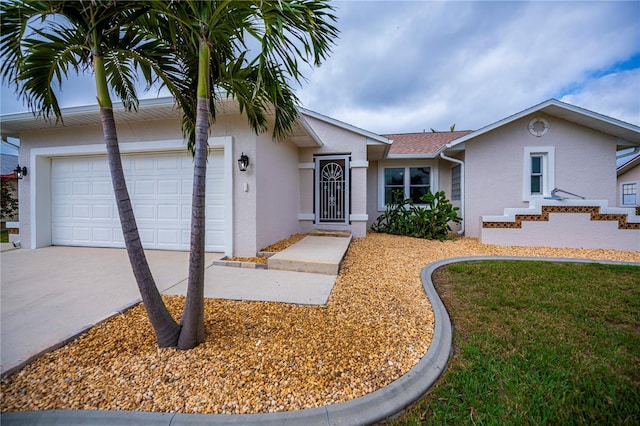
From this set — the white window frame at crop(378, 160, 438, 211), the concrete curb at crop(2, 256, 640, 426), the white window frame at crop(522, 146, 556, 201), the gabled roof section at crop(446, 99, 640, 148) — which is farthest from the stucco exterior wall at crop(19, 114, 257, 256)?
the white window frame at crop(522, 146, 556, 201)

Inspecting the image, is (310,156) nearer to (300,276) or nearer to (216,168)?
(216,168)

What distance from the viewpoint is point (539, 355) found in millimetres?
2287

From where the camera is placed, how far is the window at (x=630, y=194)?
42.9 ft

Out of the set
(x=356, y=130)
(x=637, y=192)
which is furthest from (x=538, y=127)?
(x=637, y=192)

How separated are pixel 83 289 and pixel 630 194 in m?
22.7

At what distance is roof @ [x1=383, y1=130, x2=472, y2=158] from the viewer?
32.2 feet

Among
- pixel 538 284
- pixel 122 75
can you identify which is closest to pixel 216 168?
pixel 122 75

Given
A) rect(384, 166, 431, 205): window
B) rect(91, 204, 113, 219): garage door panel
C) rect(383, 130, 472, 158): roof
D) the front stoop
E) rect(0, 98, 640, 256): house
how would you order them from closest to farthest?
the front stoop, rect(0, 98, 640, 256): house, rect(91, 204, 113, 219): garage door panel, rect(383, 130, 472, 158): roof, rect(384, 166, 431, 205): window

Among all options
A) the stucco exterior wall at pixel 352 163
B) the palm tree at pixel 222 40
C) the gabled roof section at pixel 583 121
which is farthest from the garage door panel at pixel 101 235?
the gabled roof section at pixel 583 121

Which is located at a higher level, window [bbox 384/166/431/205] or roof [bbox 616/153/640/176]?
roof [bbox 616/153/640/176]

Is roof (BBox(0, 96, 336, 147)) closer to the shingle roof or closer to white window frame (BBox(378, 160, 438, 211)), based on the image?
white window frame (BBox(378, 160, 438, 211))

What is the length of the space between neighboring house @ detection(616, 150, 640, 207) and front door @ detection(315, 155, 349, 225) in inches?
621

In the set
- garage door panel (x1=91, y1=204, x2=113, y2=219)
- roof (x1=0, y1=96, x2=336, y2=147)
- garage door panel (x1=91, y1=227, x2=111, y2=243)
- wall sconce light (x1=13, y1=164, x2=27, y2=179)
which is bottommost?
garage door panel (x1=91, y1=227, x2=111, y2=243)

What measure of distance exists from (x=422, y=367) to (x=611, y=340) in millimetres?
2146
